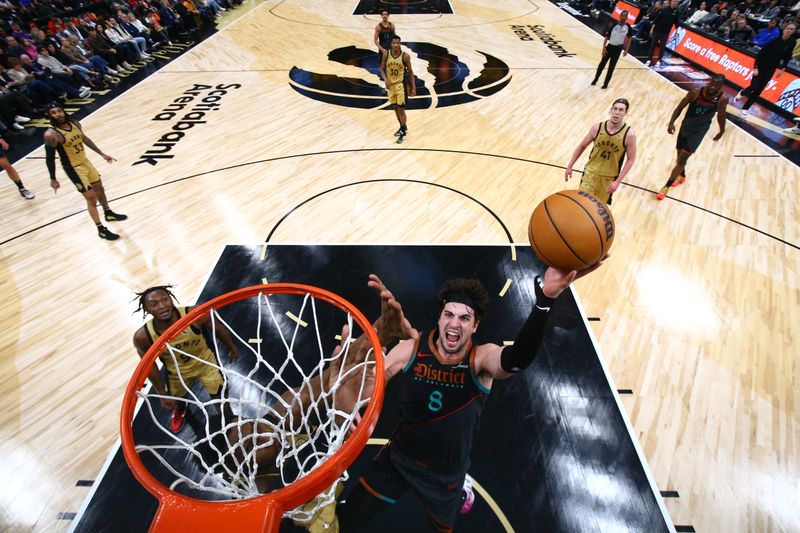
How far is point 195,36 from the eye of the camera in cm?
1351

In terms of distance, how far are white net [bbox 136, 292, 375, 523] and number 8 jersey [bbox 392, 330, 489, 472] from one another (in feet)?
1.04

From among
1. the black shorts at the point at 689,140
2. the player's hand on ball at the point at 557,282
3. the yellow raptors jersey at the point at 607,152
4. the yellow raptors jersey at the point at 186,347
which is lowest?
the yellow raptors jersey at the point at 186,347

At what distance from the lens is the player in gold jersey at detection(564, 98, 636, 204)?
4.07 meters

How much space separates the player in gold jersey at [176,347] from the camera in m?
2.72

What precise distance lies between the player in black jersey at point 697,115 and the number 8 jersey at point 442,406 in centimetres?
507

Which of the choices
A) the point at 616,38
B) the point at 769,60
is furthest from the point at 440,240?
the point at 769,60

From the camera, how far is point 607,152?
4.21m

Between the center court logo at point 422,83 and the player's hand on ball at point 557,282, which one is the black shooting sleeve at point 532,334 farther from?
the center court logo at point 422,83

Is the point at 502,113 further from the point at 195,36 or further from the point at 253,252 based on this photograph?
the point at 195,36

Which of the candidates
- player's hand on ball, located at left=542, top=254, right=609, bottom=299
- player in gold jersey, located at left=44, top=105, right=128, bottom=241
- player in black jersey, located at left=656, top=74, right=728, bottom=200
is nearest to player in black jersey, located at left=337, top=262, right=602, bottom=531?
player's hand on ball, located at left=542, top=254, right=609, bottom=299

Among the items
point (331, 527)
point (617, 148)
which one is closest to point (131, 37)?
point (617, 148)

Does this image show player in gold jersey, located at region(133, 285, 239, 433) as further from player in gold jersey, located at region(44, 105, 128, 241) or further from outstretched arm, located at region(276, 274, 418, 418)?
player in gold jersey, located at region(44, 105, 128, 241)

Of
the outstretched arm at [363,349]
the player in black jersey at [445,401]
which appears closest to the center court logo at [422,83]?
the outstretched arm at [363,349]

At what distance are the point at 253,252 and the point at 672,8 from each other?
11.9 m
